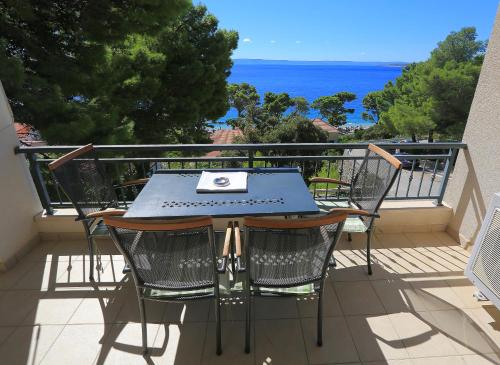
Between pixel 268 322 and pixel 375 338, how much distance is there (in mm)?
625

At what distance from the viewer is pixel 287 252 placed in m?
1.35

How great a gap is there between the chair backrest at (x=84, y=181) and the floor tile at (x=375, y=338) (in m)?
1.90

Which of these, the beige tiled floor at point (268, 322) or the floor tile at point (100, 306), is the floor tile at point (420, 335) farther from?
the floor tile at point (100, 306)

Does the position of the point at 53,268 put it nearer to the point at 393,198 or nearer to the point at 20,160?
the point at 20,160

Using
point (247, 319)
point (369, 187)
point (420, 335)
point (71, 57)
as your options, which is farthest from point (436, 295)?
point (71, 57)

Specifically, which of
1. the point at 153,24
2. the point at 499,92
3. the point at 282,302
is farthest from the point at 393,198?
the point at 153,24

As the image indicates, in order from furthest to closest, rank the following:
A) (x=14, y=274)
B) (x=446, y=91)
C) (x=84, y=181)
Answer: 1. (x=446, y=91)
2. (x=14, y=274)
3. (x=84, y=181)

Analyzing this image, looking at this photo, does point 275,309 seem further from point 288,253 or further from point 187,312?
point 288,253

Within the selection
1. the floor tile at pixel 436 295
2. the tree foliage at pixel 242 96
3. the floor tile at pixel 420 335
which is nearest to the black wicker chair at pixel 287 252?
the floor tile at pixel 420 335

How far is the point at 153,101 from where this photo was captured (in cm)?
973

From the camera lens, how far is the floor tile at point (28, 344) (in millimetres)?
1623

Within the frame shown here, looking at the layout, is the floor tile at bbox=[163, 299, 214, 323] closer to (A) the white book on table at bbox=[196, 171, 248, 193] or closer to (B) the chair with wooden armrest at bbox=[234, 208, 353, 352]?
(B) the chair with wooden armrest at bbox=[234, 208, 353, 352]

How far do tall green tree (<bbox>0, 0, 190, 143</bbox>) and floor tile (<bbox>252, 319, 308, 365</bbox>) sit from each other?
5172mm

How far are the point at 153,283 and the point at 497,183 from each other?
252cm
